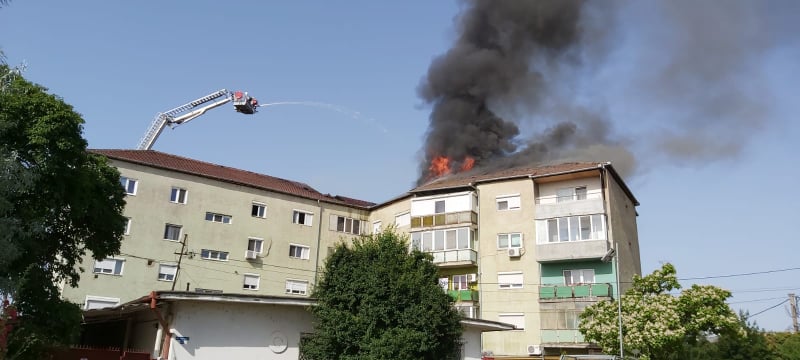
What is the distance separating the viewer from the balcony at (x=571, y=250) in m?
39.8

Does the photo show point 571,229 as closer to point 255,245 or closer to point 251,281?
point 255,245

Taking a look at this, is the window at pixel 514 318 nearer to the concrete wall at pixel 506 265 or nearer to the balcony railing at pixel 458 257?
the concrete wall at pixel 506 265

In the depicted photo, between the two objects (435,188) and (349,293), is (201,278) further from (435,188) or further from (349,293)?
(349,293)

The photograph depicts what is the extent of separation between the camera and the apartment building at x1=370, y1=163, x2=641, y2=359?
39.8m

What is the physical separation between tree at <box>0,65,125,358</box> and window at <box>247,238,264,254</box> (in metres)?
22.8

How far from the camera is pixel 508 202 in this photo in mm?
45031

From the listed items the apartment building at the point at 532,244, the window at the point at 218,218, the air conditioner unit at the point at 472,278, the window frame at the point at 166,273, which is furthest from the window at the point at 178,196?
the air conditioner unit at the point at 472,278

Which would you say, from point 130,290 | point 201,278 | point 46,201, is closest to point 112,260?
point 130,290

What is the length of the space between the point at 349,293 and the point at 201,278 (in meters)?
25.9

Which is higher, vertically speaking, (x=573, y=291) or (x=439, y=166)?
(x=439, y=166)

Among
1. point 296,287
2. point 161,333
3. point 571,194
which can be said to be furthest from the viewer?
point 296,287

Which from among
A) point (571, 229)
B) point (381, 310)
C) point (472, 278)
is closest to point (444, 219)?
point (472, 278)

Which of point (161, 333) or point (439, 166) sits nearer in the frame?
point (161, 333)

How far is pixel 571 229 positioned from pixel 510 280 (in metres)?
5.68
